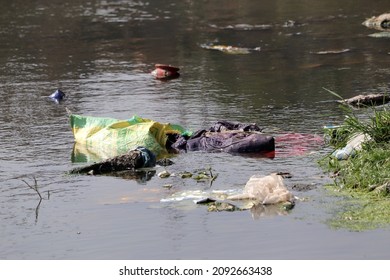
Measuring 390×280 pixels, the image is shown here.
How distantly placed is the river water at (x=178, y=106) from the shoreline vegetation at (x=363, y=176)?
0.17 m

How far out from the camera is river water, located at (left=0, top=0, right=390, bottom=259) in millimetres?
9336

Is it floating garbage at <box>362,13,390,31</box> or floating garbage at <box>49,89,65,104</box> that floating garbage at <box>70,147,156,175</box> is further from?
floating garbage at <box>362,13,390,31</box>

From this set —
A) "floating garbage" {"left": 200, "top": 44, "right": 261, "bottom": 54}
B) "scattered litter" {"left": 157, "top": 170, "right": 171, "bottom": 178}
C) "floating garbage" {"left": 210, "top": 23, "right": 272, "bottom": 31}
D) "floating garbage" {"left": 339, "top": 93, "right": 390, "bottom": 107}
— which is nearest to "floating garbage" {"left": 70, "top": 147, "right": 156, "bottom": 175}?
"scattered litter" {"left": 157, "top": 170, "right": 171, "bottom": 178}

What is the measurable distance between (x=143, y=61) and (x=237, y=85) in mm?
4104

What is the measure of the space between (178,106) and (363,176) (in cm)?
569

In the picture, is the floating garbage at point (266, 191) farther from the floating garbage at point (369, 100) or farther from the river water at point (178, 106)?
the floating garbage at point (369, 100)

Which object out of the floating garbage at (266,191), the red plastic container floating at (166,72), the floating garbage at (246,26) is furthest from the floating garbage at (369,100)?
the floating garbage at (246,26)

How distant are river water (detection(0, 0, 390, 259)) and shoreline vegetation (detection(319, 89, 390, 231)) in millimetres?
172

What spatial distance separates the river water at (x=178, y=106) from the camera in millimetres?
9336

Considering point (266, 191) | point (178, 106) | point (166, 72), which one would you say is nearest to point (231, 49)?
point (166, 72)

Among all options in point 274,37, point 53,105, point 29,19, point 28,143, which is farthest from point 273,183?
point 29,19

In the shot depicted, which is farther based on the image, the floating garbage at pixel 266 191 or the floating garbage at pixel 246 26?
the floating garbage at pixel 246 26

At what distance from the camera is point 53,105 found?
16.5m
